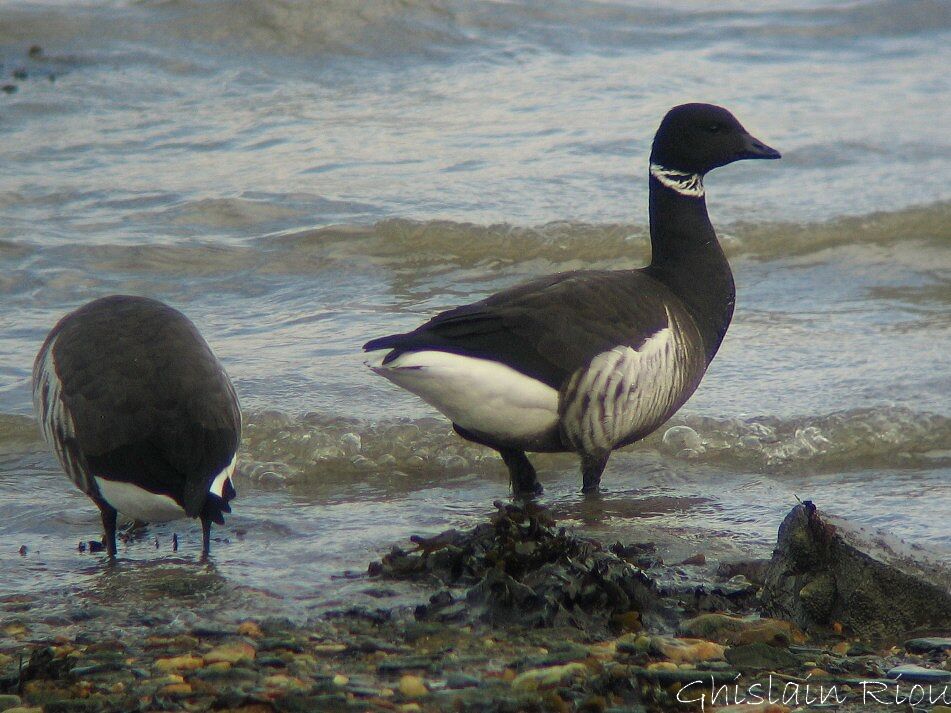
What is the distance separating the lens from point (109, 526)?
489 centimetres

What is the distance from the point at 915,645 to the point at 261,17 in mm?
12671

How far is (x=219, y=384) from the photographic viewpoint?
481 cm

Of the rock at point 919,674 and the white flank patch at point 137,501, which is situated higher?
the white flank patch at point 137,501

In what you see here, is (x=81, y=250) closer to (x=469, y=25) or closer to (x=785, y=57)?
(x=469, y=25)

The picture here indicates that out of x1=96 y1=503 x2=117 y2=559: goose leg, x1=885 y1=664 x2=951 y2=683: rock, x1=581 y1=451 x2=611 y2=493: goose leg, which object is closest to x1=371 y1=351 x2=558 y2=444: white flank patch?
x1=581 y1=451 x2=611 y2=493: goose leg

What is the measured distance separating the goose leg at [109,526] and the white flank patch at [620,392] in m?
2.01

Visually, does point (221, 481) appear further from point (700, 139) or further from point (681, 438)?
point (700, 139)

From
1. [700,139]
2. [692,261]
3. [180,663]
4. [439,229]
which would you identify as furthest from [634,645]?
[439,229]

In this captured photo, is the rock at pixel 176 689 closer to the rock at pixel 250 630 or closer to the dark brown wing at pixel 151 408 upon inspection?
the rock at pixel 250 630

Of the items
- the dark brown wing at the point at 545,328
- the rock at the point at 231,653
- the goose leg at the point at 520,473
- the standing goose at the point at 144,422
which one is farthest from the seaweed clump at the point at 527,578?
the goose leg at the point at 520,473

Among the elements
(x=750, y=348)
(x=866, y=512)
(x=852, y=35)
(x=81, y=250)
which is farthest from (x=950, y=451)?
(x=852, y=35)

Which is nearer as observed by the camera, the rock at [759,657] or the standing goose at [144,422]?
the rock at [759,657]

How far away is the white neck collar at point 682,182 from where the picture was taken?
21.4ft

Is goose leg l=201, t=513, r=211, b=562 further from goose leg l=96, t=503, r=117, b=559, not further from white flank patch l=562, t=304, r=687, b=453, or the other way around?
white flank patch l=562, t=304, r=687, b=453
